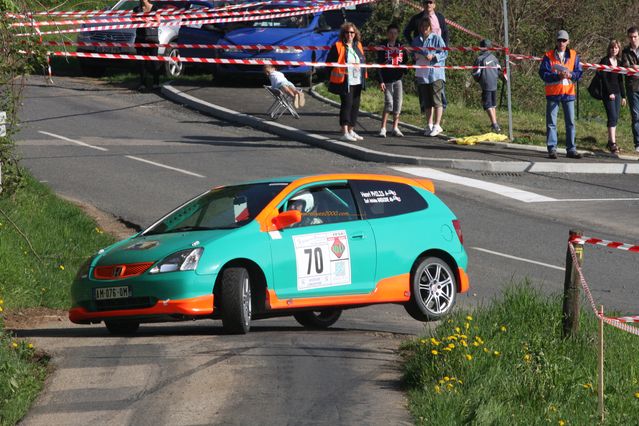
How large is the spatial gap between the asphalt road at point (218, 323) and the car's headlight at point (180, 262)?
620 mm

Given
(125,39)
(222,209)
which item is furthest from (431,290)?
(125,39)

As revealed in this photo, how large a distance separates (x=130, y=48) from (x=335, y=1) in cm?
479

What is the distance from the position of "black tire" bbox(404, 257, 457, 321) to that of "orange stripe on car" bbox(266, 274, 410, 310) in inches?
4.0

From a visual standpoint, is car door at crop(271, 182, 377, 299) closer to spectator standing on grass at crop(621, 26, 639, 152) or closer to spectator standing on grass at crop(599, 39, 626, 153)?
spectator standing on grass at crop(599, 39, 626, 153)

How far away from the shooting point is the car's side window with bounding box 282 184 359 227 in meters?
12.2

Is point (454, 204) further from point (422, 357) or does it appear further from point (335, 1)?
point (335, 1)

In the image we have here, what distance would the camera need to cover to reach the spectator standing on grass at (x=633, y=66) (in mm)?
23938

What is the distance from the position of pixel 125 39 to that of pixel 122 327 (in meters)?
19.7

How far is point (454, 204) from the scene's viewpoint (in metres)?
19.7

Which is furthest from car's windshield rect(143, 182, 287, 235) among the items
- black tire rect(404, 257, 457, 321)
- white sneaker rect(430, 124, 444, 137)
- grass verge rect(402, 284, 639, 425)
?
white sneaker rect(430, 124, 444, 137)

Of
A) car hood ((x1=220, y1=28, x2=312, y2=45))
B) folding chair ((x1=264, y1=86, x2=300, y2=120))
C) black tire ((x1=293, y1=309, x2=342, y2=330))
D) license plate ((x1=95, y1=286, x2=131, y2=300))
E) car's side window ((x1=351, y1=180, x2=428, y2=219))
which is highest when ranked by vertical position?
car hood ((x1=220, y1=28, x2=312, y2=45))

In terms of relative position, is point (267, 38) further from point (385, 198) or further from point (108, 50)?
point (385, 198)

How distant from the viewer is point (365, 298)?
12.4m

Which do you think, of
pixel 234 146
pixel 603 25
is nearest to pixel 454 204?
pixel 234 146
